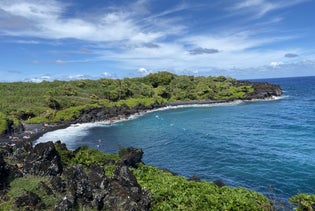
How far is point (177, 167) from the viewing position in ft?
139

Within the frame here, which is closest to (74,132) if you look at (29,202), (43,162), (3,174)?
(43,162)

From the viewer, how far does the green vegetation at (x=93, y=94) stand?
8831 cm

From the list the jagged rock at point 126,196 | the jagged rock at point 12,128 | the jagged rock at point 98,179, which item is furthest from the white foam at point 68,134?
the jagged rock at point 126,196

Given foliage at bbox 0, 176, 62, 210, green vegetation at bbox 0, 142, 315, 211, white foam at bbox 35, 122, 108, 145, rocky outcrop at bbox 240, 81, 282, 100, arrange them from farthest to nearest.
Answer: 1. rocky outcrop at bbox 240, 81, 282, 100
2. white foam at bbox 35, 122, 108, 145
3. green vegetation at bbox 0, 142, 315, 211
4. foliage at bbox 0, 176, 62, 210

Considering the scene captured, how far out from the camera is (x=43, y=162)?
26094 mm

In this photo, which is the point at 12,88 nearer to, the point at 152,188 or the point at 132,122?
the point at 132,122

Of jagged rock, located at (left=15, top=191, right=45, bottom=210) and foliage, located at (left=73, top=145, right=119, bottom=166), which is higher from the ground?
jagged rock, located at (left=15, top=191, right=45, bottom=210)

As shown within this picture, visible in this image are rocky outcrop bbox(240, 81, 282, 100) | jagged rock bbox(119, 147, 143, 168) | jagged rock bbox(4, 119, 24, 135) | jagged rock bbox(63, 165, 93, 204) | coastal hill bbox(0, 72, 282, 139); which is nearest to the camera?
jagged rock bbox(63, 165, 93, 204)

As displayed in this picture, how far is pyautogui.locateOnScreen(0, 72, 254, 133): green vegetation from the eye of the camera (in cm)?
8831

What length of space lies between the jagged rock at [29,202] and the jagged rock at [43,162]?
7851 mm

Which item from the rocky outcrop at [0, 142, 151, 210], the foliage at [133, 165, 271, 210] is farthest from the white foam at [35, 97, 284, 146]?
the foliage at [133, 165, 271, 210]

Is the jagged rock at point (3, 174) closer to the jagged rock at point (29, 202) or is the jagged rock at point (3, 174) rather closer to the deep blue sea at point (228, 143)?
the jagged rock at point (29, 202)

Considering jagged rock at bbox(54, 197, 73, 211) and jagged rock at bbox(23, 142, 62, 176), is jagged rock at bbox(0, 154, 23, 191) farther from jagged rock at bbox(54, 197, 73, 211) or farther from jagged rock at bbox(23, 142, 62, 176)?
jagged rock at bbox(54, 197, 73, 211)

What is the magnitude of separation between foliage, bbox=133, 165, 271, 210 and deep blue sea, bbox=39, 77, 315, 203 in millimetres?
12381
